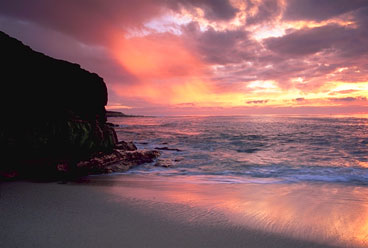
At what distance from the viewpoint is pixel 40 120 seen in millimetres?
6148

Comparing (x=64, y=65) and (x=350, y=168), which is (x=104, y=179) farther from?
(x=350, y=168)

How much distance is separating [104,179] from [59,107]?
3.28 m

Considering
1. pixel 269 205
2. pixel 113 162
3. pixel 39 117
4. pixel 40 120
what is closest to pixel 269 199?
pixel 269 205

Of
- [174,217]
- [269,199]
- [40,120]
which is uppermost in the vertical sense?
[40,120]

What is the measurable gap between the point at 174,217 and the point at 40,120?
208 inches

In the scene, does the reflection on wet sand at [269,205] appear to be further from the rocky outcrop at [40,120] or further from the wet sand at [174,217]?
the rocky outcrop at [40,120]

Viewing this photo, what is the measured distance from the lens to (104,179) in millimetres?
5672

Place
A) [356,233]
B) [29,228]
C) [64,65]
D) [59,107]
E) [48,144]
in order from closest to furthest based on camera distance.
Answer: [29,228] < [356,233] < [48,144] < [59,107] < [64,65]

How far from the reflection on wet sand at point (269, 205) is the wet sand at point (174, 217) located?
0.5 inches

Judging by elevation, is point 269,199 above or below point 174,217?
below

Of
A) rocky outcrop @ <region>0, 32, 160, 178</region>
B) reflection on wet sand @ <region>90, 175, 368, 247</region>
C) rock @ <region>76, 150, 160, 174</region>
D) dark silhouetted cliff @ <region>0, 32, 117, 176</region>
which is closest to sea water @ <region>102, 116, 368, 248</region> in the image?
reflection on wet sand @ <region>90, 175, 368, 247</region>

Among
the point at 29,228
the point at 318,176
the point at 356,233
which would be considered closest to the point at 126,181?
the point at 29,228

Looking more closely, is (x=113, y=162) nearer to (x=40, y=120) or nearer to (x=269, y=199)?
(x=40, y=120)

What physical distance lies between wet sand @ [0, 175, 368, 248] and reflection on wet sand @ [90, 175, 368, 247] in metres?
0.01
